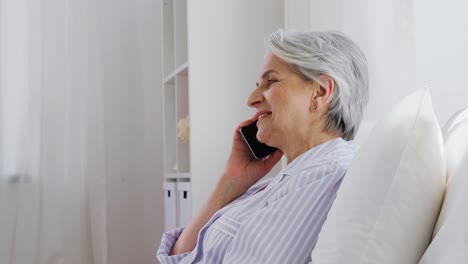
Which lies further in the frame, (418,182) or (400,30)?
(400,30)

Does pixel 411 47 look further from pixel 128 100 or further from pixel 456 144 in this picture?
pixel 128 100

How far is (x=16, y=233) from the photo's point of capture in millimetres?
2760

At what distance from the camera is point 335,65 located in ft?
4.09

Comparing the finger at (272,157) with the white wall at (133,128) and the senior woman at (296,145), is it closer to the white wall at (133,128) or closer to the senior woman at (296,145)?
the senior woman at (296,145)

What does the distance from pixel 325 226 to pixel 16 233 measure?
224 centimetres

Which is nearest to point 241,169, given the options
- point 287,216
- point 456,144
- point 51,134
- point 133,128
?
point 287,216

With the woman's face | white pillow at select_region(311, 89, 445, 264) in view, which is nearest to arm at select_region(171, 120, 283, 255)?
the woman's face

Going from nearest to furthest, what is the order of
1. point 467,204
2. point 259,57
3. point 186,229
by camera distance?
point 467,204
point 186,229
point 259,57

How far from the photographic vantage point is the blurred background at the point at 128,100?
2.07 m

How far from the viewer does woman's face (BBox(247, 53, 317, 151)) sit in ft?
4.22

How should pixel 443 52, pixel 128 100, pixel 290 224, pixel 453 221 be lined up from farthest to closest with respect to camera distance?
pixel 128 100 → pixel 443 52 → pixel 290 224 → pixel 453 221

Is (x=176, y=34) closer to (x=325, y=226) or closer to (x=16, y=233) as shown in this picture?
(x=16, y=233)

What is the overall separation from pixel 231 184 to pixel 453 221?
918mm

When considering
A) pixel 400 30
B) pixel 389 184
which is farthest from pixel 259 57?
pixel 389 184
